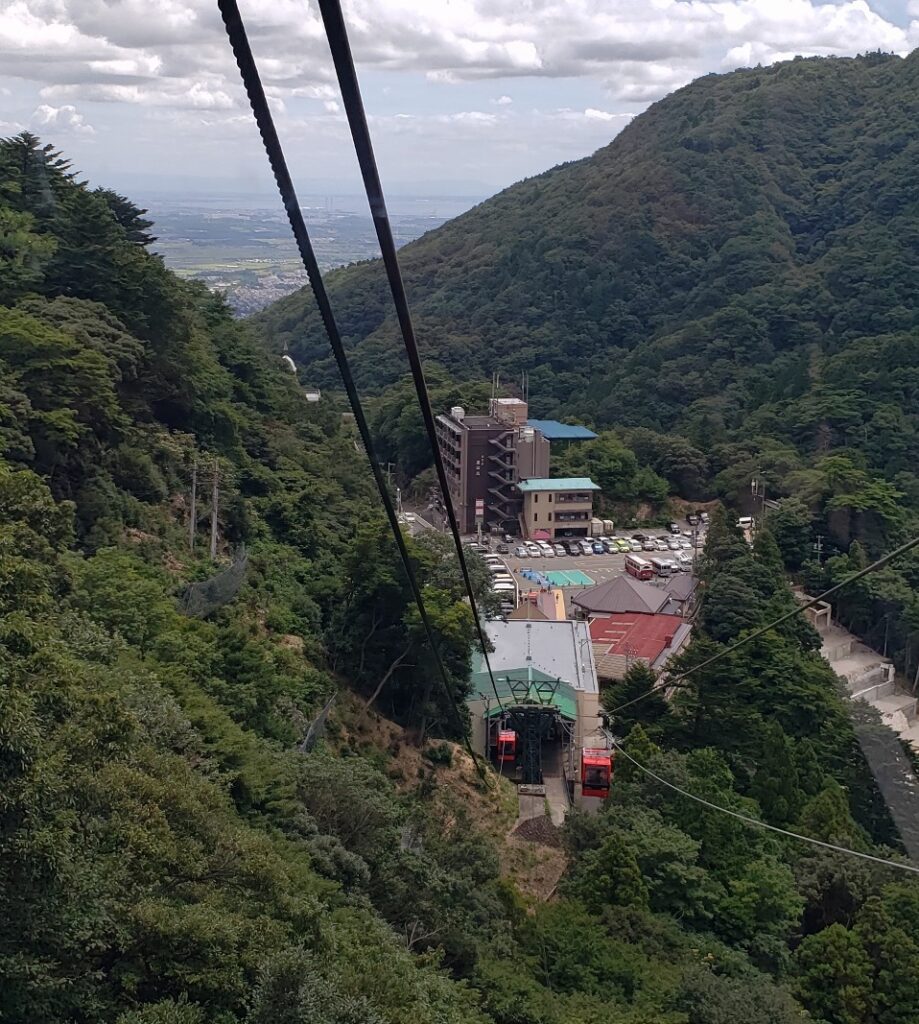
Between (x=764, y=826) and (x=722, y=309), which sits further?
(x=722, y=309)

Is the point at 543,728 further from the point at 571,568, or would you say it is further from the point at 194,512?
the point at 571,568

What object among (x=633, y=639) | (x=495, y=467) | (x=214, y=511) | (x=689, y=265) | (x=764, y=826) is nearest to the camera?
(x=764, y=826)

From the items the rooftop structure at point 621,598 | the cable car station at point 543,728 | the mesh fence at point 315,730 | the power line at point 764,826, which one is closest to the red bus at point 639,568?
the rooftop structure at point 621,598

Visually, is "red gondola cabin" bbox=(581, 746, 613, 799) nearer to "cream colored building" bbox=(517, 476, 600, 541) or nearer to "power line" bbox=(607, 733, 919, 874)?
"power line" bbox=(607, 733, 919, 874)

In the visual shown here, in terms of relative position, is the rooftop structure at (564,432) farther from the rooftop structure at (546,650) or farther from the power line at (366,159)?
the power line at (366,159)

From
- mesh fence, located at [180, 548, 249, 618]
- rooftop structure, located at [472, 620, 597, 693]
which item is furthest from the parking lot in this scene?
mesh fence, located at [180, 548, 249, 618]

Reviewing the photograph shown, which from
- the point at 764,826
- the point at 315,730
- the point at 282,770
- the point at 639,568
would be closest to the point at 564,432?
the point at 639,568
